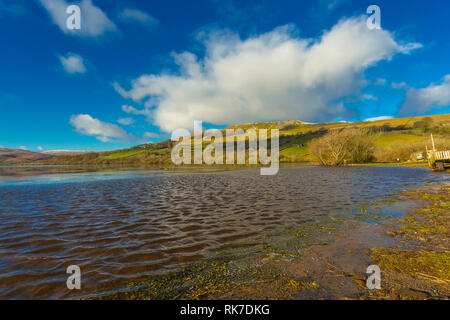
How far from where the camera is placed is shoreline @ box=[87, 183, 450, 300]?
409 centimetres

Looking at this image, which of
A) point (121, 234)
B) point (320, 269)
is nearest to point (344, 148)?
point (320, 269)

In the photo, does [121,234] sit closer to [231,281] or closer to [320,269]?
[231,281]

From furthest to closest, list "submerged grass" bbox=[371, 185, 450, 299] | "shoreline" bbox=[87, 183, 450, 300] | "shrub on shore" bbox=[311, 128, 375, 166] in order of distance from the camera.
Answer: "shrub on shore" bbox=[311, 128, 375, 166] → "submerged grass" bbox=[371, 185, 450, 299] → "shoreline" bbox=[87, 183, 450, 300]

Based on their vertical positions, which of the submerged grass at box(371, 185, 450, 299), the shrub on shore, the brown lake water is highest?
the shrub on shore

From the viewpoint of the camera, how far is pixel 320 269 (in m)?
5.01

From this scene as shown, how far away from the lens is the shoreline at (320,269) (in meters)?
4.09

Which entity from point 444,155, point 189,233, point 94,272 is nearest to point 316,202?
point 189,233

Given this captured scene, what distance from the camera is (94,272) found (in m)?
5.20

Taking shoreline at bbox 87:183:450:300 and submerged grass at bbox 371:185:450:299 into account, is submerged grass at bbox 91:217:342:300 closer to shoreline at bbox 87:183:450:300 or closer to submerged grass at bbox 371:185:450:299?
shoreline at bbox 87:183:450:300

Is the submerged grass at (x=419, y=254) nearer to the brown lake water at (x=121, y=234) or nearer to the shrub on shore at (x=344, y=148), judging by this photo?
the brown lake water at (x=121, y=234)

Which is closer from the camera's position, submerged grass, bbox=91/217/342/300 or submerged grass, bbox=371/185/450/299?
submerged grass, bbox=91/217/342/300

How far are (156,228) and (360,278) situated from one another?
7341 mm

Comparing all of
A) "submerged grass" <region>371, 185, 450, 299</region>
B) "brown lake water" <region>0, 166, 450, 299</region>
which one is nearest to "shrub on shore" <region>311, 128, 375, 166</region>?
"brown lake water" <region>0, 166, 450, 299</region>
